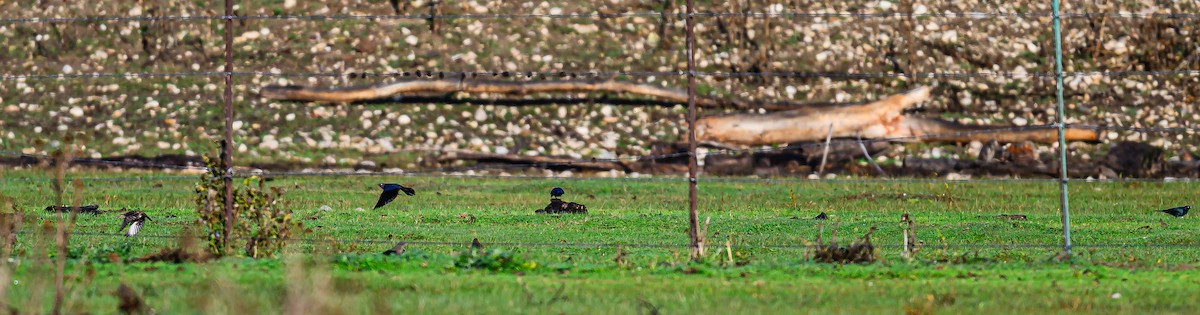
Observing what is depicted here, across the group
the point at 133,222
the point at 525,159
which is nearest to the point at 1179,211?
the point at 525,159

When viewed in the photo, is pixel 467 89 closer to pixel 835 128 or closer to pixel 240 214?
pixel 835 128

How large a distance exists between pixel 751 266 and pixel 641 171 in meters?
11.5

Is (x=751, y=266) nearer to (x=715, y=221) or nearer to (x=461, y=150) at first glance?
(x=715, y=221)

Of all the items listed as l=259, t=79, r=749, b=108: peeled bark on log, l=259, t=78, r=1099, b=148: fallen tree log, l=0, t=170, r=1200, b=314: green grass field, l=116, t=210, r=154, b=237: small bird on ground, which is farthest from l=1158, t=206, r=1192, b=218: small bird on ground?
l=116, t=210, r=154, b=237: small bird on ground

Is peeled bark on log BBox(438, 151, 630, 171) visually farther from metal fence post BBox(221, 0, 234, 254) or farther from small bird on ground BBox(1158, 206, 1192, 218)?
metal fence post BBox(221, 0, 234, 254)

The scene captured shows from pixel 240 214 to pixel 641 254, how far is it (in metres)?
→ 2.68

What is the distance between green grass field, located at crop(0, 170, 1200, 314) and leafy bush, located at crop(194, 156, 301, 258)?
0.57 ft

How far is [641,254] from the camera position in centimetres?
1068

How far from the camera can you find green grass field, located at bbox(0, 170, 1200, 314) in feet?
24.4

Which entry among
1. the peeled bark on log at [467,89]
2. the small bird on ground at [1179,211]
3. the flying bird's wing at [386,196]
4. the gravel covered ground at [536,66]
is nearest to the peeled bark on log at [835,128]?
the gravel covered ground at [536,66]

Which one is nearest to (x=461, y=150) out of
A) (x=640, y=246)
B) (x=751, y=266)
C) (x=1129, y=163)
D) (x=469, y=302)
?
(x=1129, y=163)

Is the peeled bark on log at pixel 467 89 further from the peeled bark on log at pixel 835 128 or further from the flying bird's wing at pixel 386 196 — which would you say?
the flying bird's wing at pixel 386 196

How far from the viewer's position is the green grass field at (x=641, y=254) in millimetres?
7426

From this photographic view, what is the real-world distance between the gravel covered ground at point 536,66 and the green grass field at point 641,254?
274cm
